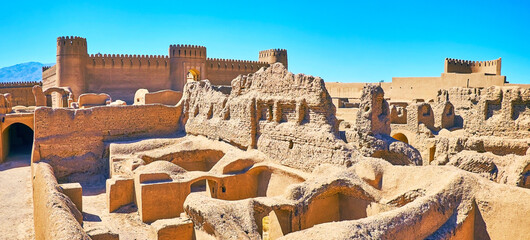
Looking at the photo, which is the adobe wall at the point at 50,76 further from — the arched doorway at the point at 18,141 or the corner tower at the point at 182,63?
the corner tower at the point at 182,63

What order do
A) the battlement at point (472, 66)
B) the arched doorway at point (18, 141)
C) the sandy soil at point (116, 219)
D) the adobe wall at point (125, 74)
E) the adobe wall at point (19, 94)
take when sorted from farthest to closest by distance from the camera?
1. the adobe wall at point (19, 94)
2. the battlement at point (472, 66)
3. the adobe wall at point (125, 74)
4. the arched doorway at point (18, 141)
5. the sandy soil at point (116, 219)

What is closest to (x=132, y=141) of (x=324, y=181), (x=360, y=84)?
(x=324, y=181)

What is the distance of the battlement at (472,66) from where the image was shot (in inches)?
1252

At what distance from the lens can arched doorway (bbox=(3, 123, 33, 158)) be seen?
1962 cm

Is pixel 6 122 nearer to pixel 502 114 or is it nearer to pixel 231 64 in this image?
pixel 231 64

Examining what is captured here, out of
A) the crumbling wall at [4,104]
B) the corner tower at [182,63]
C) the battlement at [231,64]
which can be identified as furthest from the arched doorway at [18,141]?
the battlement at [231,64]

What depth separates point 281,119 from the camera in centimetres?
1280

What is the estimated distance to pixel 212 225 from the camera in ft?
25.2

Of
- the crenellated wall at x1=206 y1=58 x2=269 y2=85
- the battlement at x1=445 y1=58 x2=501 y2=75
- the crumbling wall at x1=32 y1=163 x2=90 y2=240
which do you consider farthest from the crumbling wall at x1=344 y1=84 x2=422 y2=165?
the battlement at x1=445 y1=58 x2=501 y2=75

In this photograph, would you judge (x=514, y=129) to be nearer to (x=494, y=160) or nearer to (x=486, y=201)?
(x=494, y=160)

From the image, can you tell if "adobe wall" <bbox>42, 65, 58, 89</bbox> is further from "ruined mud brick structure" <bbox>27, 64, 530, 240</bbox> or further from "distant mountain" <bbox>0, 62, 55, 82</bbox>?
"distant mountain" <bbox>0, 62, 55, 82</bbox>

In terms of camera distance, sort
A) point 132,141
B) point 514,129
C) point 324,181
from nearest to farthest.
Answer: point 324,181
point 514,129
point 132,141

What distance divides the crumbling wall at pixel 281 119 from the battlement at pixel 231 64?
14.4 meters

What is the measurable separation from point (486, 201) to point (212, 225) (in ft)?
16.0
